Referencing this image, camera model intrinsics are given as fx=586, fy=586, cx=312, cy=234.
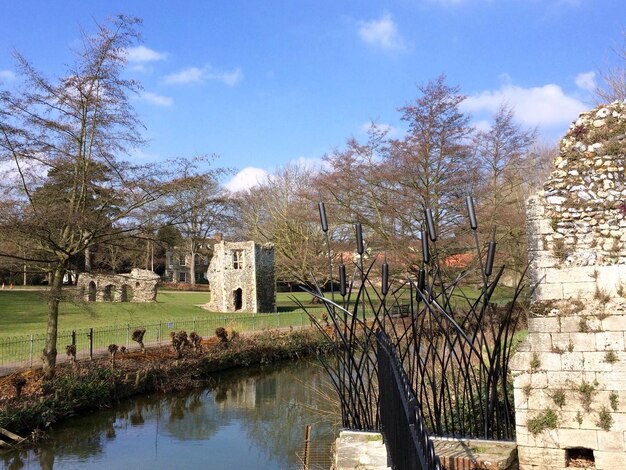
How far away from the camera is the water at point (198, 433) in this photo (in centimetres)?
1119

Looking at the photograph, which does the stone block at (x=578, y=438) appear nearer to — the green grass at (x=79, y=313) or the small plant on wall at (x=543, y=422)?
the small plant on wall at (x=543, y=422)

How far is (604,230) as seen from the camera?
6.69 metres

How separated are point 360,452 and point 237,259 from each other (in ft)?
108

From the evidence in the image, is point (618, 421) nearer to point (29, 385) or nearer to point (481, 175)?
point (29, 385)

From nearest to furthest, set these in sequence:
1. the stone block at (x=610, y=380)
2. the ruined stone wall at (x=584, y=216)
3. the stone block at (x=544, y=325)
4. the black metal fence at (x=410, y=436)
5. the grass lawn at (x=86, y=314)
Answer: the black metal fence at (x=410, y=436) < the stone block at (x=610, y=380) < the stone block at (x=544, y=325) < the ruined stone wall at (x=584, y=216) < the grass lawn at (x=86, y=314)

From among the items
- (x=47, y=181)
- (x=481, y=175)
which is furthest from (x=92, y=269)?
(x=481, y=175)

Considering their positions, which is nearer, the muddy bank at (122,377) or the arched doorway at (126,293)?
the muddy bank at (122,377)

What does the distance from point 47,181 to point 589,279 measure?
40.9 ft

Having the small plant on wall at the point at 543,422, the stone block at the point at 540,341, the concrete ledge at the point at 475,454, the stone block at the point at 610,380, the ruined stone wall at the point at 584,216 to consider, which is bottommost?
the concrete ledge at the point at 475,454

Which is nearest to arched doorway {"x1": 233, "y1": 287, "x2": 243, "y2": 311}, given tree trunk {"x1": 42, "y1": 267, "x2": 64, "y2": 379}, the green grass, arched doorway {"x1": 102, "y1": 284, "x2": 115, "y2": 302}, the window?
the window

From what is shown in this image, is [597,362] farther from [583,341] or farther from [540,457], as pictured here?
[540,457]

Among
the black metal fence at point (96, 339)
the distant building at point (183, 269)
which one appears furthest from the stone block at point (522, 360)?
the distant building at point (183, 269)

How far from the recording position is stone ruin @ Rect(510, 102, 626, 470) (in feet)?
20.5

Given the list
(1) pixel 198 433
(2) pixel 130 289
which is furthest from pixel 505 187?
(2) pixel 130 289
